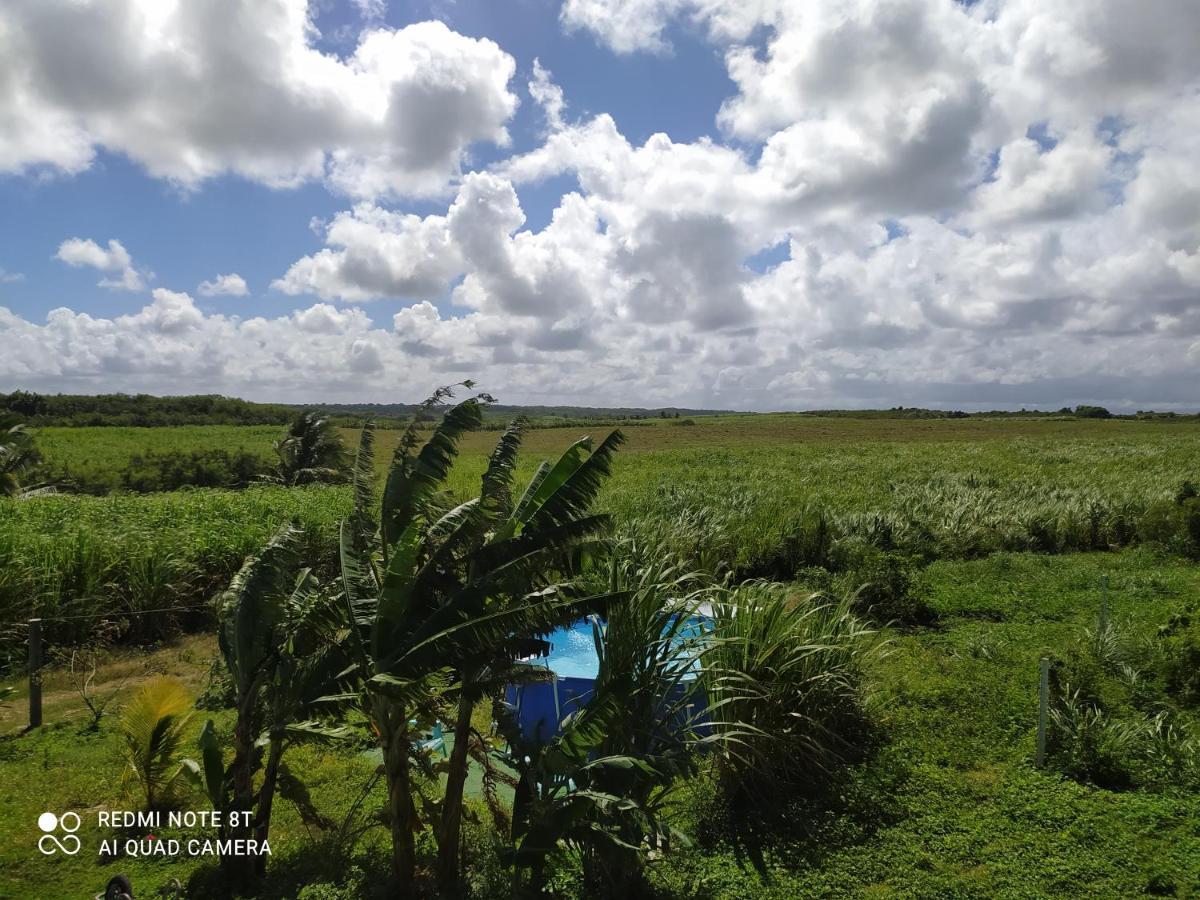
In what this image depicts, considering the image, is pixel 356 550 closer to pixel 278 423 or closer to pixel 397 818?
pixel 397 818

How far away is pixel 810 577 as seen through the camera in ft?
41.9

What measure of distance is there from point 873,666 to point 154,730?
7170mm

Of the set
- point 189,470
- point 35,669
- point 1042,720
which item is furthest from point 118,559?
point 189,470

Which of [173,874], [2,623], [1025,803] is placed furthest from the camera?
[2,623]

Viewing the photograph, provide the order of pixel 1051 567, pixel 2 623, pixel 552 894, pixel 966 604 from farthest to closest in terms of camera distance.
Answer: pixel 1051 567 → pixel 966 604 → pixel 2 623 → pixel 552 894

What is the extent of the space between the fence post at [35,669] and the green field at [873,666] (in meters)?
0.23

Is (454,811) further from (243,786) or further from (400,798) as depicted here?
(243,786)

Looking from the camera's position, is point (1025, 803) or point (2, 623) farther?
point (2, 623)

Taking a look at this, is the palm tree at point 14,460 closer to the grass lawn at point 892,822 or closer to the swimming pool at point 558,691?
the grass lawn at point 892,822

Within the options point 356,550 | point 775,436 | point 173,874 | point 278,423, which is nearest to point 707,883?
point 356,550

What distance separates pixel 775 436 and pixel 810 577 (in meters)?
54.1

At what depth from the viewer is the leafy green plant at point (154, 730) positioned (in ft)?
17.5

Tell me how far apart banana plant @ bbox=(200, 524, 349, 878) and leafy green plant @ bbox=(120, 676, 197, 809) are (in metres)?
0.79

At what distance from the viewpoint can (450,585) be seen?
15.8 feet
